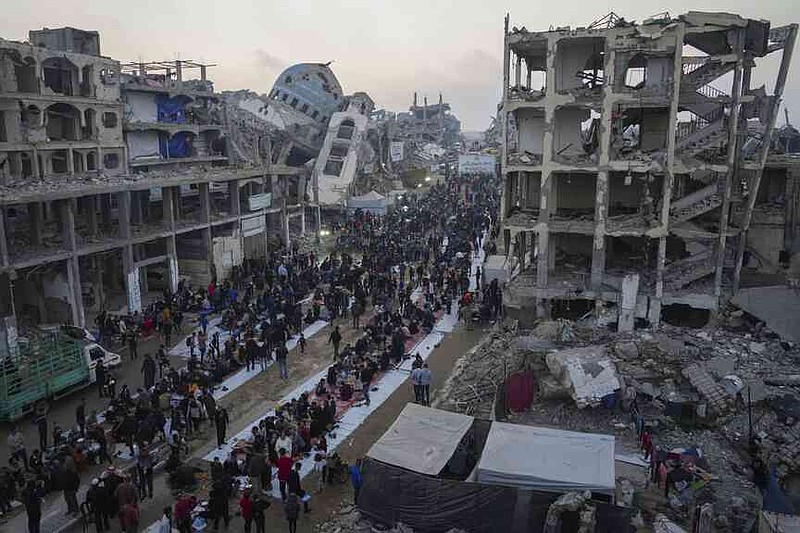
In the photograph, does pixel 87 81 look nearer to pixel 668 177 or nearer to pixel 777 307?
pixel 668 177

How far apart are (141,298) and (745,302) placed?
26382mm

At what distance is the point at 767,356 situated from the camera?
20.8 metres

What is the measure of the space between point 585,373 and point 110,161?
30.7m

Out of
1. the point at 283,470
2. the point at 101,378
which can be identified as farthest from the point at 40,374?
the point at 283,470

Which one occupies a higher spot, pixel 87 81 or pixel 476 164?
pixel 87 81

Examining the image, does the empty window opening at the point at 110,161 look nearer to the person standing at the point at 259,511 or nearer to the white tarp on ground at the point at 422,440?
the white tarp on ground at the point at 422,440

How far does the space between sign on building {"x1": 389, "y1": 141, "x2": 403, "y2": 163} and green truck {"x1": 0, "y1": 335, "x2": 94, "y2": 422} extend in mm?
52434

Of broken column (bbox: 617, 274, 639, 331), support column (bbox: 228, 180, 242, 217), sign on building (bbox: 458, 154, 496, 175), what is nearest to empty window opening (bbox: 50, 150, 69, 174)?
support column (bbox: 228, 180, 242, 217)

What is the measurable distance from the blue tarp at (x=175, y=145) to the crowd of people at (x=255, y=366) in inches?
477

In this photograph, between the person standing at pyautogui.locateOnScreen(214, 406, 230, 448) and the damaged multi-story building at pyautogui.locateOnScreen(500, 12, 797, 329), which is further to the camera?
the damaged multi-story building at pyautogui.locateOnScreen(500, 12, 797, 329)

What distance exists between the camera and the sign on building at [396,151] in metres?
72.1

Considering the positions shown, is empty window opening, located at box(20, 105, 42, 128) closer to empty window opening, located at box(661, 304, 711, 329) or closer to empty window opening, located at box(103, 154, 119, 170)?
empty window opening, located at box(103, 154, 119, 170)

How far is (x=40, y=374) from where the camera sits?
1966 centimetres

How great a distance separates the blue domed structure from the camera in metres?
58.1
